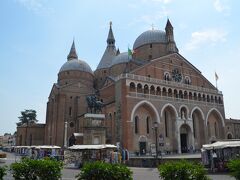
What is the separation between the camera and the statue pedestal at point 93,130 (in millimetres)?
24250

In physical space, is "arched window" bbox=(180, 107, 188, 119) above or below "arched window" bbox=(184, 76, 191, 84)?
below

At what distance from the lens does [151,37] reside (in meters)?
45.8

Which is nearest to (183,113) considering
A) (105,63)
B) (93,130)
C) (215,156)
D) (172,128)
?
(172,128)

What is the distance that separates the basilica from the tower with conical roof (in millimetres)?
353

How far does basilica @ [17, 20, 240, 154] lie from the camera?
32.3 meters

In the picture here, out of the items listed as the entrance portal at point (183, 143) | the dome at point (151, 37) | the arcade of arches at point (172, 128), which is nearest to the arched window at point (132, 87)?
the arcade of arches at point (172, 128)

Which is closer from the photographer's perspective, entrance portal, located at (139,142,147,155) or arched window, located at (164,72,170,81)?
entrance portal, located at (139,142,147,155)

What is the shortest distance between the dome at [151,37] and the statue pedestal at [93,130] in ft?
80.2

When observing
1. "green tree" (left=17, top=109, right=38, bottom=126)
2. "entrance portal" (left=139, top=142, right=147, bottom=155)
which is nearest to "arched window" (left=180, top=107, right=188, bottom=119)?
"entrance portal" (left=139, top=142, right=147, bottom=155)

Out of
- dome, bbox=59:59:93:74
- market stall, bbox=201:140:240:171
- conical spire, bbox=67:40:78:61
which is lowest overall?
market stall, bbox=201:140:240:171

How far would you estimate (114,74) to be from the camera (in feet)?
153

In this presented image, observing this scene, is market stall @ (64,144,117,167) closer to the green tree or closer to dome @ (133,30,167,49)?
dome @ (133,30,167,49)

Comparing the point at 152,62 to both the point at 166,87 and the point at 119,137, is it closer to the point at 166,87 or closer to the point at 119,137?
the point at 166,87

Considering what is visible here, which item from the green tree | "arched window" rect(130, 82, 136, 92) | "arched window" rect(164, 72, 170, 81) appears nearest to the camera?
"arched window" rect(130, 82, 136, 92)
